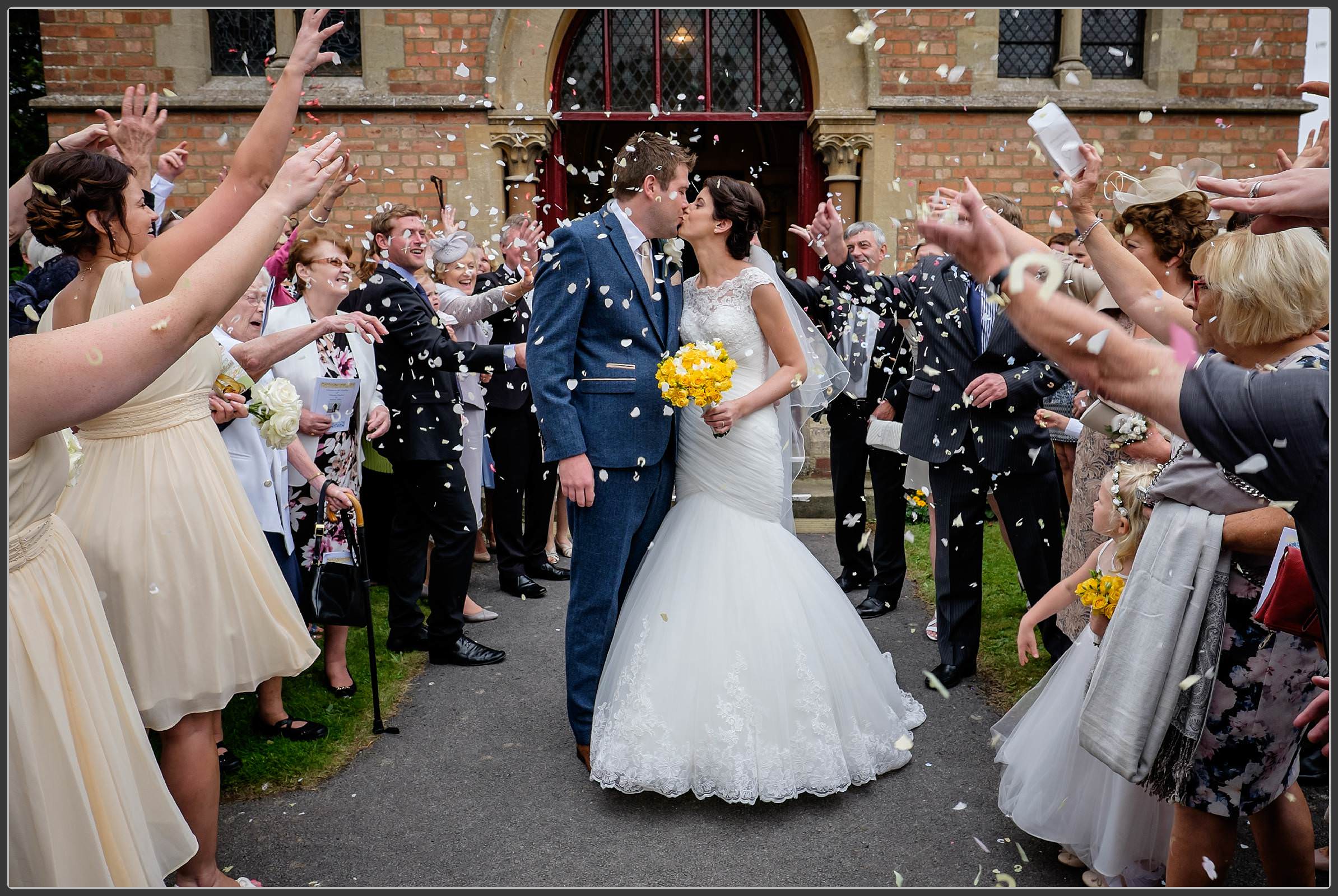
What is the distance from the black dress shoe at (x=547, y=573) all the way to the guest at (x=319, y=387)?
7.10 feet

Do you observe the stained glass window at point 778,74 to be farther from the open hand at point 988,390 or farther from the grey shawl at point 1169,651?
the grey shawl at point 1169,651

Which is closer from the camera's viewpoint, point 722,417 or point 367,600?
point 722,417

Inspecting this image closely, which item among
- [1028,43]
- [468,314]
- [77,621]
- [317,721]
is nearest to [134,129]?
[77,621]

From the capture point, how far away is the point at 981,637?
518cm

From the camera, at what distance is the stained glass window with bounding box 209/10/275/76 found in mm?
10305

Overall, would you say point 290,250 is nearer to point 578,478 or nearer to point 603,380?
point 603,380

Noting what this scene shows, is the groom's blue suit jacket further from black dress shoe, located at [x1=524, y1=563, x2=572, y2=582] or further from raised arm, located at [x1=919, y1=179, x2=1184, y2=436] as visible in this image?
black dress shoe, located at [x1=524, y1=563, x2=572, y2=582]

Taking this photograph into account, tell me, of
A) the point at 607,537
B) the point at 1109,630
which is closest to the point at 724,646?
the point at 607,537

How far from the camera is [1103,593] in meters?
2.73

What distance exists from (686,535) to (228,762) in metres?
2.09

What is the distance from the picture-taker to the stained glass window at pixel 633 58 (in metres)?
10.6

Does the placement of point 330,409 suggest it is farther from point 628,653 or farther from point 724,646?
point 724,646

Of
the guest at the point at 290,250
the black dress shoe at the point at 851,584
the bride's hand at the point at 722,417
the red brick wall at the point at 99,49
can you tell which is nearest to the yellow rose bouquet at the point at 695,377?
the bride's hand at the point at 722,417

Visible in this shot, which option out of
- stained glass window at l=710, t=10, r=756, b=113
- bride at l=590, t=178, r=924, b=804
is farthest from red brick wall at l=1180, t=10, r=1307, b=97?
bride at l=590, t=178, r=924, b=804
